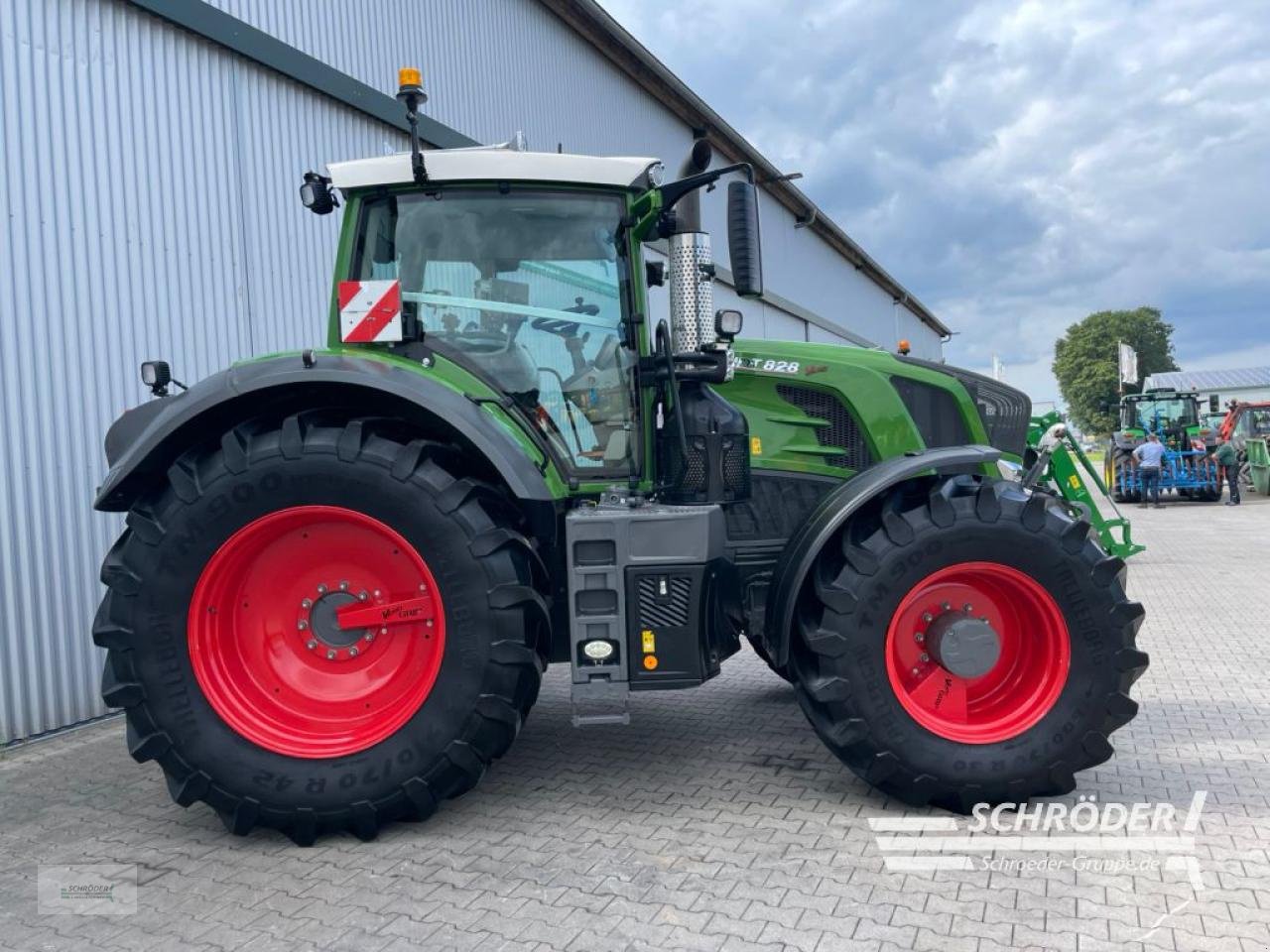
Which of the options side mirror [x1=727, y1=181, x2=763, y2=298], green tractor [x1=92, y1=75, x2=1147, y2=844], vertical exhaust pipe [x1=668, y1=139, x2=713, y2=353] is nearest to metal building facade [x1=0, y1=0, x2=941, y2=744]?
green tractor [x1=92, y1=75, x2=1147, y2=844]

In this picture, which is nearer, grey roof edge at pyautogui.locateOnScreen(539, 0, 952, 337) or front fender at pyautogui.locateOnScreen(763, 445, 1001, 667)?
front fender at pyautogui.locateOnScreen(763, 445, 1001, 667)

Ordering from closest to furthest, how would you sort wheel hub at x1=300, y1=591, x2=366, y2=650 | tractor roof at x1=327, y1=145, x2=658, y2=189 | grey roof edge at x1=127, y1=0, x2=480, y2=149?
1. wheel hub at x1=300, y1=591, x2=366, y2=650
2. tractor roof at x1=327, y1=145, x2=658, y2=189
3. grey roof edge at x1=127, y1=0, x2=480, y2=149

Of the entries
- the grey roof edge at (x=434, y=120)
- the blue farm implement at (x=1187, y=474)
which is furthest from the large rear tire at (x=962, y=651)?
the blue farm implement at (x=1187, y=474)

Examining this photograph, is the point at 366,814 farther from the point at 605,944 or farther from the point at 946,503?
the point at 946,503

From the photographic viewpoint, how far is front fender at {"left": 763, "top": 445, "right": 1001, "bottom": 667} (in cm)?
349

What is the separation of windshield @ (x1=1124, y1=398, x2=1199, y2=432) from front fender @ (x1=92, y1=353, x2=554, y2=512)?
67.7 feet

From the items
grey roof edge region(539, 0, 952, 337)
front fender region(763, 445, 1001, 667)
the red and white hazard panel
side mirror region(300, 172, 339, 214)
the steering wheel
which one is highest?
grey roof edge region(539, 0, 952, 337)

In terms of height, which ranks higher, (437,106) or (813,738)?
(437,106)

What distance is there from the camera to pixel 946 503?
3518 mm

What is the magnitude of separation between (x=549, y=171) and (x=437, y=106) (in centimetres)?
485

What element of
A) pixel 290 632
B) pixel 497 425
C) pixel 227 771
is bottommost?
pixel 227 771

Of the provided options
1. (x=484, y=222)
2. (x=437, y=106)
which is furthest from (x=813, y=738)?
(x=437, y=106)

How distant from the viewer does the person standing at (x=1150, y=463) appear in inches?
713

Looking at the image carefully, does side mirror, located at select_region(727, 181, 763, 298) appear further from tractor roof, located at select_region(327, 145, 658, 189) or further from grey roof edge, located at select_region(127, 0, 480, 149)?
grey roof edge, located at select_region(127, 0, 480, 149)
